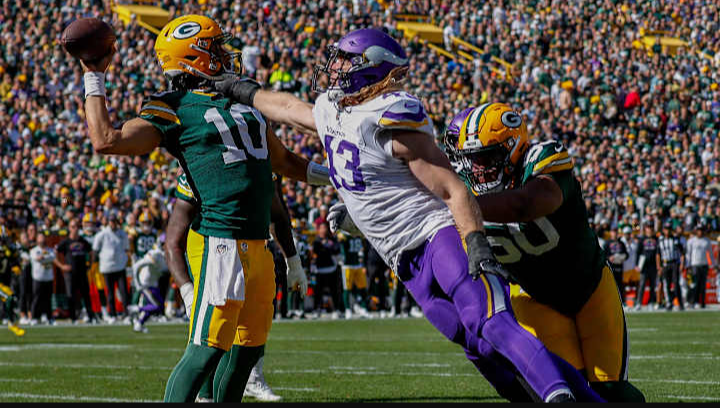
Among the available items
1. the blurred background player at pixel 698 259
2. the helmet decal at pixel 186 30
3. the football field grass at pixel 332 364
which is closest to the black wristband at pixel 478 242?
the helmet decal at pixel 186 30

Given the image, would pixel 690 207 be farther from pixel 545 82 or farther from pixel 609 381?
pixel 609 381

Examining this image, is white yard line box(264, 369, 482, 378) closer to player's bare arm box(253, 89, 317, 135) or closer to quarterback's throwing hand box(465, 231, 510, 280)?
player's bare arm box(253, 89, 317, 135)

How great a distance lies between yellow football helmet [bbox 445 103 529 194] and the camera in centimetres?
448

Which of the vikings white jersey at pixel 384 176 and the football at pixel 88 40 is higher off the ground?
the football at pixel 88 40

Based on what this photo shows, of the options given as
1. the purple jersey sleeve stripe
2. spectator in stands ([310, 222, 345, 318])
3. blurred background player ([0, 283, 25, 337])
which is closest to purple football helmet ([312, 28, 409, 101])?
the purple jersey sleeve stripe

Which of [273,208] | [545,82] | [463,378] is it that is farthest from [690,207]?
[273,208]

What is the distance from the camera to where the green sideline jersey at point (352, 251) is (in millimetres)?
17422

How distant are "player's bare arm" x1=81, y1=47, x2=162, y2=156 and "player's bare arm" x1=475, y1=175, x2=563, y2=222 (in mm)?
1417

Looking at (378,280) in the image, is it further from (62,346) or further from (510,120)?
(510,120)

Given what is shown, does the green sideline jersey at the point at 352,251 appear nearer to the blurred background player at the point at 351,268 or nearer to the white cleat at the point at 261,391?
the blurred background player at the point at 351,268

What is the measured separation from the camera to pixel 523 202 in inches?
162

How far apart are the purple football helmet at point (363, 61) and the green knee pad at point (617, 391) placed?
160 cm

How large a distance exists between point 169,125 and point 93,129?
33 cm

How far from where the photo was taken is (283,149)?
5023 millimetres
